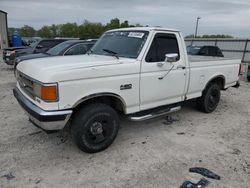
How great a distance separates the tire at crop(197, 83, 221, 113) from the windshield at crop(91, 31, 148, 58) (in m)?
2.56

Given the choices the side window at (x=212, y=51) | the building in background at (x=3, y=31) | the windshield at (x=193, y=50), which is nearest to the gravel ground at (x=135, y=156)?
the windshield at (x=193, y=50)

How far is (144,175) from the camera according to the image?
10.8 feet

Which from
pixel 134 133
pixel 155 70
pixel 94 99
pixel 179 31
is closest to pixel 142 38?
pixel 155 70

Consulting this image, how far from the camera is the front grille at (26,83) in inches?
142

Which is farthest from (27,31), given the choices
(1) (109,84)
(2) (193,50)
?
(1) (109,84)

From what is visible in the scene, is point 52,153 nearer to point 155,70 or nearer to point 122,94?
point 122,94

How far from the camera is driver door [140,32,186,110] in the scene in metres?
4.16

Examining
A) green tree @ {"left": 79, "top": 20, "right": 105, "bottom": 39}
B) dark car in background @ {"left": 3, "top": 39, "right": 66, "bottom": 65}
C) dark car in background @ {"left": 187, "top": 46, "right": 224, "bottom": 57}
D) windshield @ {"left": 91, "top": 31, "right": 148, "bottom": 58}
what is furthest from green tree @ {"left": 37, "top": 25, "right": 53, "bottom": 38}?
windshield @ {"left": 91, "top": 31, "right": 148, "bottom": 58}

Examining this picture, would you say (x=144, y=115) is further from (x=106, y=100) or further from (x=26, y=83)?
(x=26, y=83)

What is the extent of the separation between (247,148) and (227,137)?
51cm

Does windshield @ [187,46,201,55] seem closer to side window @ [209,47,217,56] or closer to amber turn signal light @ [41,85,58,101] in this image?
side window @ [209,47,217,56]

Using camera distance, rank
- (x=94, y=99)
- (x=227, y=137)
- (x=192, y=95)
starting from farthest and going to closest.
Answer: (x=192, y=95), (x=227, y=137), (x=94, y=99)

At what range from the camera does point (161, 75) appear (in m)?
4.36

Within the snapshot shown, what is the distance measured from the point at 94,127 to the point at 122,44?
180 cm
